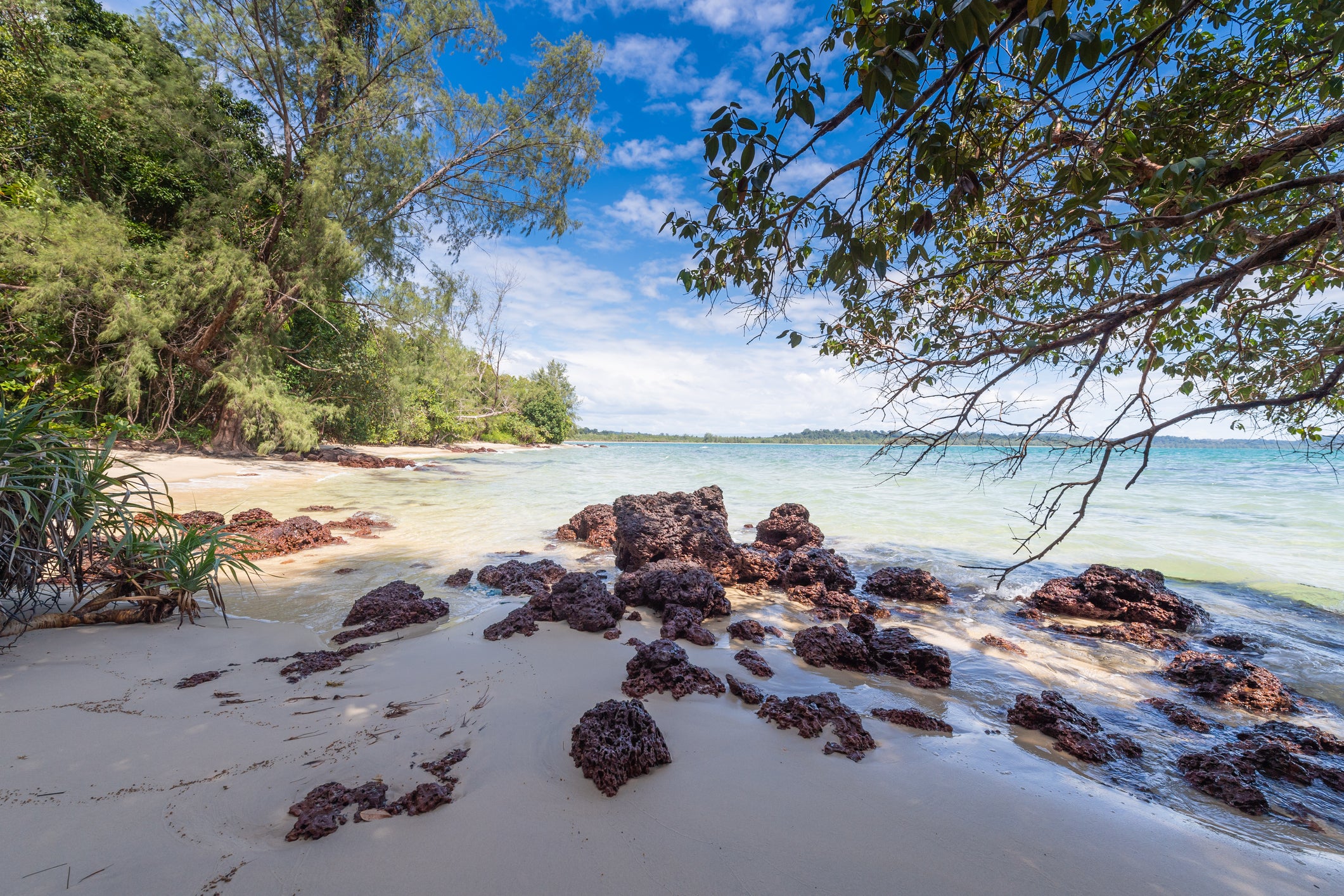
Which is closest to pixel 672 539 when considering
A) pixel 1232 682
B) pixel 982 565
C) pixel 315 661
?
pixel 315 661

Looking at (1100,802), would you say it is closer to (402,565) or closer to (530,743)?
(530,743)

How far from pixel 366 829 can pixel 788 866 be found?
1480 millimetres

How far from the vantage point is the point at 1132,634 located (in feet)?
14.3

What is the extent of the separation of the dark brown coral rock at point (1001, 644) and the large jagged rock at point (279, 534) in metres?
7.83

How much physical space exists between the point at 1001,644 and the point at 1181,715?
46.0 inches

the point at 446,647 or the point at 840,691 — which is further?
the point at 446,647

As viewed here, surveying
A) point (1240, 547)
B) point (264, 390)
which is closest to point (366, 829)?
point (1240, 547)

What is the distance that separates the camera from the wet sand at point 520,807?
1516 mm

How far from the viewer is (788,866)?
163 cm

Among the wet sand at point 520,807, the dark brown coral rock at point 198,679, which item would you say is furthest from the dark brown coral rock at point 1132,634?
the dark brown coral rock at point 198,679

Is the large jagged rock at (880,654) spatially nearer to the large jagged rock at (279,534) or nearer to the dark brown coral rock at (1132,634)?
the dark brown coral rock at (1132,634)

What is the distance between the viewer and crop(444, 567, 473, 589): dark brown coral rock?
5.09 metres

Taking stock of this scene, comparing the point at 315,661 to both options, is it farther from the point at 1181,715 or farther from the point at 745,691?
the point at 1181,715

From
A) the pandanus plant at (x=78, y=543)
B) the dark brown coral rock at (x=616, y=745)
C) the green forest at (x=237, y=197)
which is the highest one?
the green forest at (x=237, y=197)
